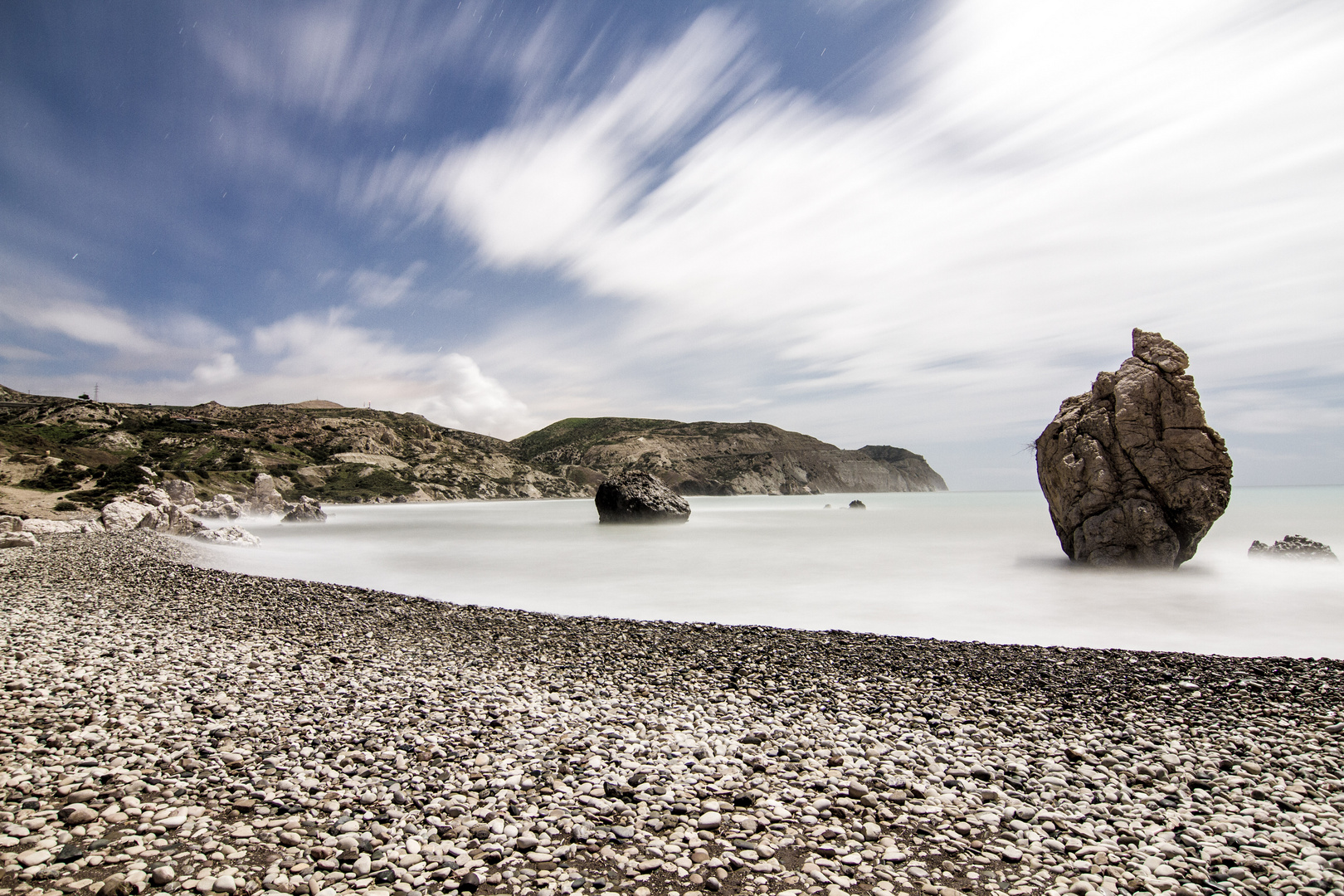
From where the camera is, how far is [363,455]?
107 metres

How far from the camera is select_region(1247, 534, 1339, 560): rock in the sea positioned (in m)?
23.9

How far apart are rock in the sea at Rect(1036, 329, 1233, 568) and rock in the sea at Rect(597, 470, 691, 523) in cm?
3322

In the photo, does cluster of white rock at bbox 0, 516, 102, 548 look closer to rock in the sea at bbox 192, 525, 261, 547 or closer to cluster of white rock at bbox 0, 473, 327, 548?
cluster of white rock at bbox 0, 473, 327, 548

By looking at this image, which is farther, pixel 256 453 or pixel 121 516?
pixel 256 453

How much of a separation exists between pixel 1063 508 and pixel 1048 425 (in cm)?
323

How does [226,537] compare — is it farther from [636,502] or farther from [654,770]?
[654,770]

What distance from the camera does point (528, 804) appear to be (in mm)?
5348

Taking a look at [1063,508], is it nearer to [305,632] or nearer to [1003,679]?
[1003,679]

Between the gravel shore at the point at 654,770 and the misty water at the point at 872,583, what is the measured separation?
441cm

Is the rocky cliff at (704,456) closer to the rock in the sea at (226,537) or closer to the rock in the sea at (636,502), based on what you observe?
the rock in the sea at (636,502)

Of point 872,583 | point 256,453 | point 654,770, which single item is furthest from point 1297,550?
point 256,453

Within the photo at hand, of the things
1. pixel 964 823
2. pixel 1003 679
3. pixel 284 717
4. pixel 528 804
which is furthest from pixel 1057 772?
pixel 284 717

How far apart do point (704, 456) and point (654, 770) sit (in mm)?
152079

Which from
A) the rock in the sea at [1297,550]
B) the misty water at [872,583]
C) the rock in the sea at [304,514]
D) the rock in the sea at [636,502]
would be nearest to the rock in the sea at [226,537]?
the misty water at [872,583]
